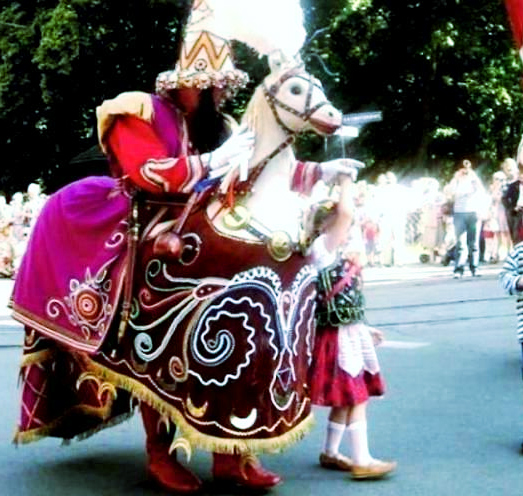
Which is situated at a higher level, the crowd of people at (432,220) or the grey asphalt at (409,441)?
the crowd of people at (432,220)

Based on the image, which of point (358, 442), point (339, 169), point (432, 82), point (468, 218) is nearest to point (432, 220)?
point (468, 218)

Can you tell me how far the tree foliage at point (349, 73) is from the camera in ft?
71.2

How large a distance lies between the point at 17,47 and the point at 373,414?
56.6 ft

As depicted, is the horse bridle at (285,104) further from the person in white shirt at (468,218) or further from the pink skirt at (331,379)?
the person in white shirt at (468,218)

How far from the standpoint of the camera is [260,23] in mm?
4859

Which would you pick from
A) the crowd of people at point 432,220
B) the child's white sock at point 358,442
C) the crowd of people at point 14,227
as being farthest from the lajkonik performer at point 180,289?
the crowd of people at point 14,227

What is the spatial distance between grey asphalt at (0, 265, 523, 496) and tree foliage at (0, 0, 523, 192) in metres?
9.09

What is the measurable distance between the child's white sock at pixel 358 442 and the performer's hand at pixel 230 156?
4.52 feet

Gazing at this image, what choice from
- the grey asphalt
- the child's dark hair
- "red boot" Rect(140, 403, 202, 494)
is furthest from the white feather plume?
the grey asphalt

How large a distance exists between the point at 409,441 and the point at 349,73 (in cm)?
1941

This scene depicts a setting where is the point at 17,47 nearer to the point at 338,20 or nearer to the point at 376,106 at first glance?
the point at 338,20

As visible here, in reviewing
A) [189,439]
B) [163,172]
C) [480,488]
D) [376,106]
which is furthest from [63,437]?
[376,106]

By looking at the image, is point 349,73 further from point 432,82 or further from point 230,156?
point 230,156

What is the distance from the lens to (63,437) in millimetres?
5668
